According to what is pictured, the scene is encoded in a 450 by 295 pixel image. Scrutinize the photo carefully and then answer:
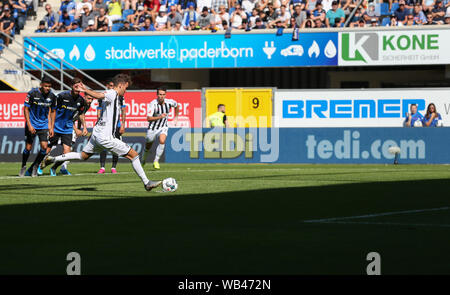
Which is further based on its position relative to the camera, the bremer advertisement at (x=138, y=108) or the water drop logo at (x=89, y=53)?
the water drop logo at (x=89, y=53)

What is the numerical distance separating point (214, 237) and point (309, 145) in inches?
797

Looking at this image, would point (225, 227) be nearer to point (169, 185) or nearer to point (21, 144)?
point (169, 185)

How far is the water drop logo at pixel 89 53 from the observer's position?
121ft

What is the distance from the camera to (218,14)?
3575cm

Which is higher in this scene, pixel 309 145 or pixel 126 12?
pixel 126 12

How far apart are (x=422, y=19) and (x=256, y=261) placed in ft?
88.6

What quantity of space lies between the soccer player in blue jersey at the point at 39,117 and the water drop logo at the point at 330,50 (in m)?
15.4

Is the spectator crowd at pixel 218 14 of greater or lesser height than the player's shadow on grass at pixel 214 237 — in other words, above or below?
above

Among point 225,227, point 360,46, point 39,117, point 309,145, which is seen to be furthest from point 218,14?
point 225,227

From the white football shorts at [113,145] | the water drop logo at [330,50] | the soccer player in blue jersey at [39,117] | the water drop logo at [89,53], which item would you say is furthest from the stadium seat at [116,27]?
the white football shorts at [113,145]

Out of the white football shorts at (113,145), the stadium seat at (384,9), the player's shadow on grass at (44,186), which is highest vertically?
the stadium seat at (384,9)

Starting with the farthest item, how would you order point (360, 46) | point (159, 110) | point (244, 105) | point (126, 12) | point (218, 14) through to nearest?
point (126, 12) < point (218, 14) < point (244, 105) < point (360, 46) < point (159, 110)

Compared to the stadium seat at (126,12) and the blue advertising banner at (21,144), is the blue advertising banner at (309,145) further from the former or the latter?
the stadium seat at (126,12)
